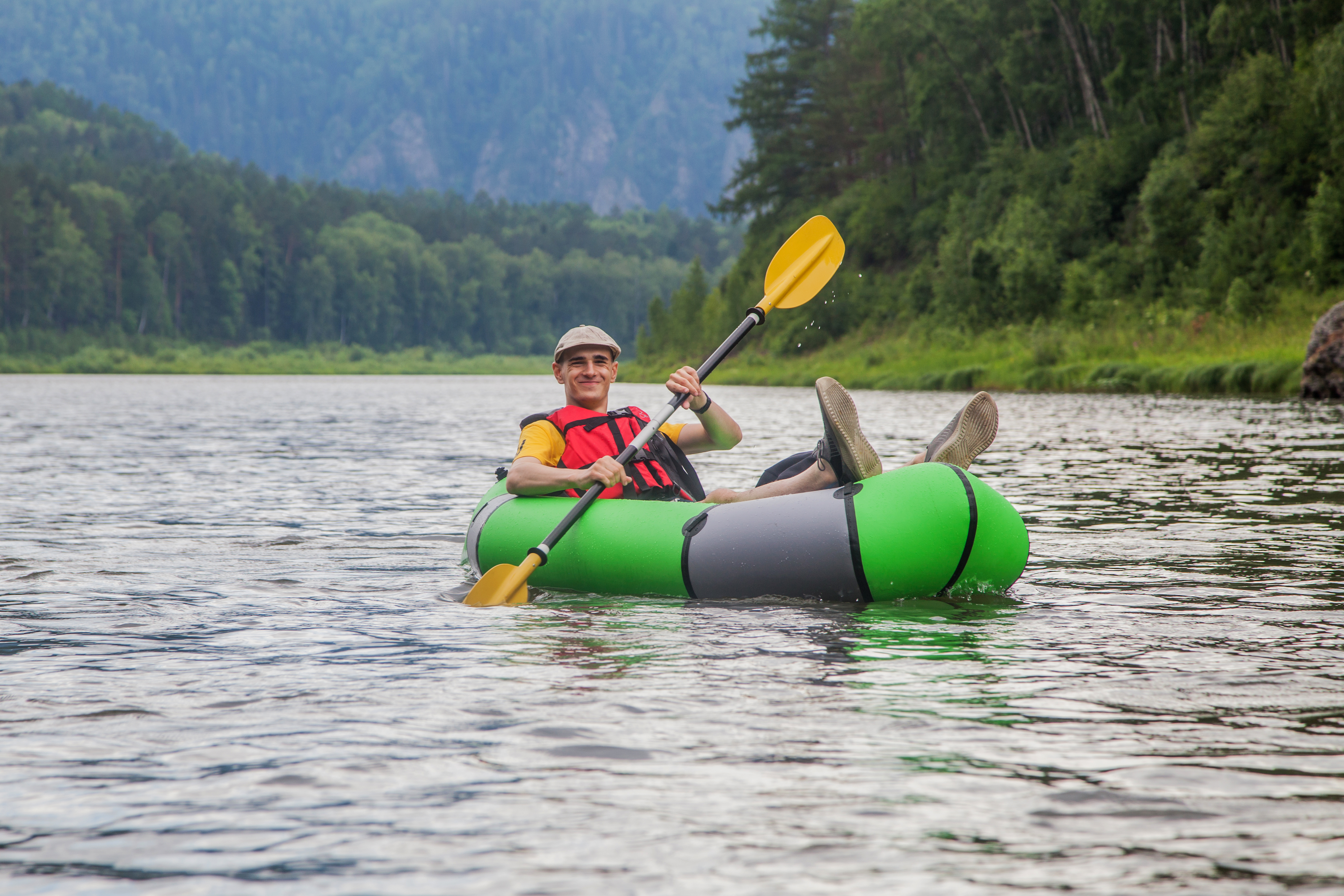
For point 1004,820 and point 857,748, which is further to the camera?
point 857,748

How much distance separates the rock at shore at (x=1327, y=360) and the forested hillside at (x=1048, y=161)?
511cm

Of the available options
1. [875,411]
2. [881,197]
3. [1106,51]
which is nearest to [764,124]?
[881,197]

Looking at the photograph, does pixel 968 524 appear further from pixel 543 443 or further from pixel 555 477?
pixel 543 443

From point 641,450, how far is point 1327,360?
16283mm

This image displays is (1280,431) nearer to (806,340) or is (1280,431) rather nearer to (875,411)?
(875,411)

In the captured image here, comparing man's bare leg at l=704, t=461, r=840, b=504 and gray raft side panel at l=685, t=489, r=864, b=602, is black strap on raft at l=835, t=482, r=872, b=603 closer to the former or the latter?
gray raft side panel at l=685, t=489, r=864, b=602

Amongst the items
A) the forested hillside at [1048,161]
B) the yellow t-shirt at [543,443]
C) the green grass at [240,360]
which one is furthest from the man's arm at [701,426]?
the green grass at [240,360]

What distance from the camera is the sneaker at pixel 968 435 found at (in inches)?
231

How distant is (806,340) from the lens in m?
47.2

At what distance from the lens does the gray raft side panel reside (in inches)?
223

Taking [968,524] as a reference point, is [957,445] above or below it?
above

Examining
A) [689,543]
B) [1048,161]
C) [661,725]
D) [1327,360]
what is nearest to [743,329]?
[689,543]

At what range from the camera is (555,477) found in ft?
21.3

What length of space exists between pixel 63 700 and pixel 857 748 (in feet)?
8.01
